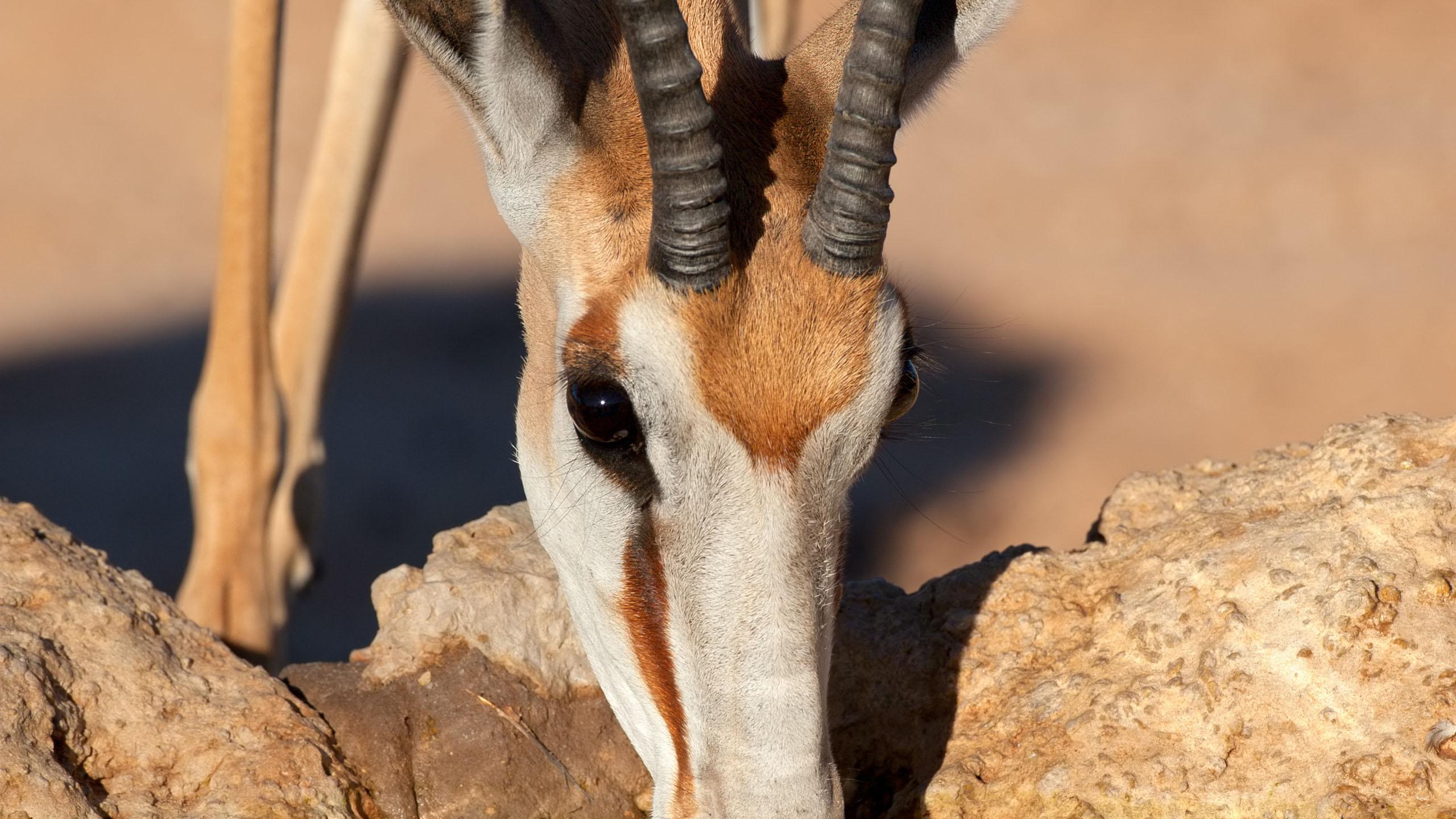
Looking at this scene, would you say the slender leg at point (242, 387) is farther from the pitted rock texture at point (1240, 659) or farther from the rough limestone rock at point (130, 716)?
the pitted rock texture at point (1240, 659)

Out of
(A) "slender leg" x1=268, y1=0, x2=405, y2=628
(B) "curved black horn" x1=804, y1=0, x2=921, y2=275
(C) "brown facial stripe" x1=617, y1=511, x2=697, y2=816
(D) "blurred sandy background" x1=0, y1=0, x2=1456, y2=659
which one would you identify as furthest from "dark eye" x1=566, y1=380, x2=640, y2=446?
(D) "blurred sandy background" x1=0, y1=0, x2=1456, y2=659

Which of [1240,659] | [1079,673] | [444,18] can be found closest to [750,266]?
[444,18]

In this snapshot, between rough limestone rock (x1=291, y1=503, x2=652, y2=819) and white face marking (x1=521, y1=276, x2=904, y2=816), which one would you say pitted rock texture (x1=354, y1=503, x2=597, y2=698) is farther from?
white face marking (x1=521, y1=276, x2=904, y2=816)

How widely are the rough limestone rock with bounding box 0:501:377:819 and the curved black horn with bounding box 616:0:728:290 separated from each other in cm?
132

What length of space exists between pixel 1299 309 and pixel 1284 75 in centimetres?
411

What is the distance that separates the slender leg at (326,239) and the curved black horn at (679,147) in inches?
132

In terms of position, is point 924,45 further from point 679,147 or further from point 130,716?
point 130,716

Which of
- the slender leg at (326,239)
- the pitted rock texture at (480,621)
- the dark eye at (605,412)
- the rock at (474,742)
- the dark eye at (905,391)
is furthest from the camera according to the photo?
the slender leg at (326,239)

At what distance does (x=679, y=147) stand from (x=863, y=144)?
0.36 m

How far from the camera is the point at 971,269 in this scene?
11.2 meters

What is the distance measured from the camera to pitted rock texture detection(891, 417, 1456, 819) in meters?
3.17

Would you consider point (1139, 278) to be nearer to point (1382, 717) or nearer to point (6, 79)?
point (1382, 717)

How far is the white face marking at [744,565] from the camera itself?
3.02 metres

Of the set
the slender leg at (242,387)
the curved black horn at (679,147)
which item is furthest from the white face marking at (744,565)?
the slender leg at (242,387)
